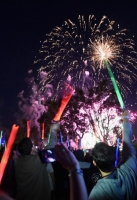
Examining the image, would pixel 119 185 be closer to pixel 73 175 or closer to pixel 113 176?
pixel 113 176

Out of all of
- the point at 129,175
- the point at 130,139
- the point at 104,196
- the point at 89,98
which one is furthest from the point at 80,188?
the point at 89,98

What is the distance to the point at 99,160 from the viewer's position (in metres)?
2.87

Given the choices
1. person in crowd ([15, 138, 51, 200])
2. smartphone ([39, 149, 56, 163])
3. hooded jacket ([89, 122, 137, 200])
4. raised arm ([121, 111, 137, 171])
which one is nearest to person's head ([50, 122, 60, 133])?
person in crowd ([15, 138, 51, 200])

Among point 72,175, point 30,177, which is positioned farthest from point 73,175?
point 30,177

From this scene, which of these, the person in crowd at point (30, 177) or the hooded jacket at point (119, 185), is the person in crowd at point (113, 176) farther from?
the person in crowd at point (30, 177)

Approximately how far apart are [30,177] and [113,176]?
91.0 inches

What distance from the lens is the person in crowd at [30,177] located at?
15.3 feet

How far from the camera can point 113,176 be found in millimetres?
2807

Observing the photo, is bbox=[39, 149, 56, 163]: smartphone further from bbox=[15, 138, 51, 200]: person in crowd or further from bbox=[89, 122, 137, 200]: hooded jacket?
bbox=[89, 122, 137, 200]: hooded jacket

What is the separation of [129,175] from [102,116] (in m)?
31.1

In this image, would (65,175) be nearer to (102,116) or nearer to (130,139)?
(130,139)

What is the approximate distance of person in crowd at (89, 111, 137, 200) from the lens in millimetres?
2648

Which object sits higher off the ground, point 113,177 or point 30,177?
point 30,177

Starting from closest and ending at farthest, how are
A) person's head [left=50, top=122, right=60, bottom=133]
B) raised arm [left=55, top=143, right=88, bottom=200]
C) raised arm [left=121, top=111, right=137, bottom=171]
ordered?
raised arm [left=55, top=143, right=88, bottom=200]
raised arm [left=121, top=111, right=137, bottom=171]
person's head [left=50, top=122, right=60, bottom=133]
